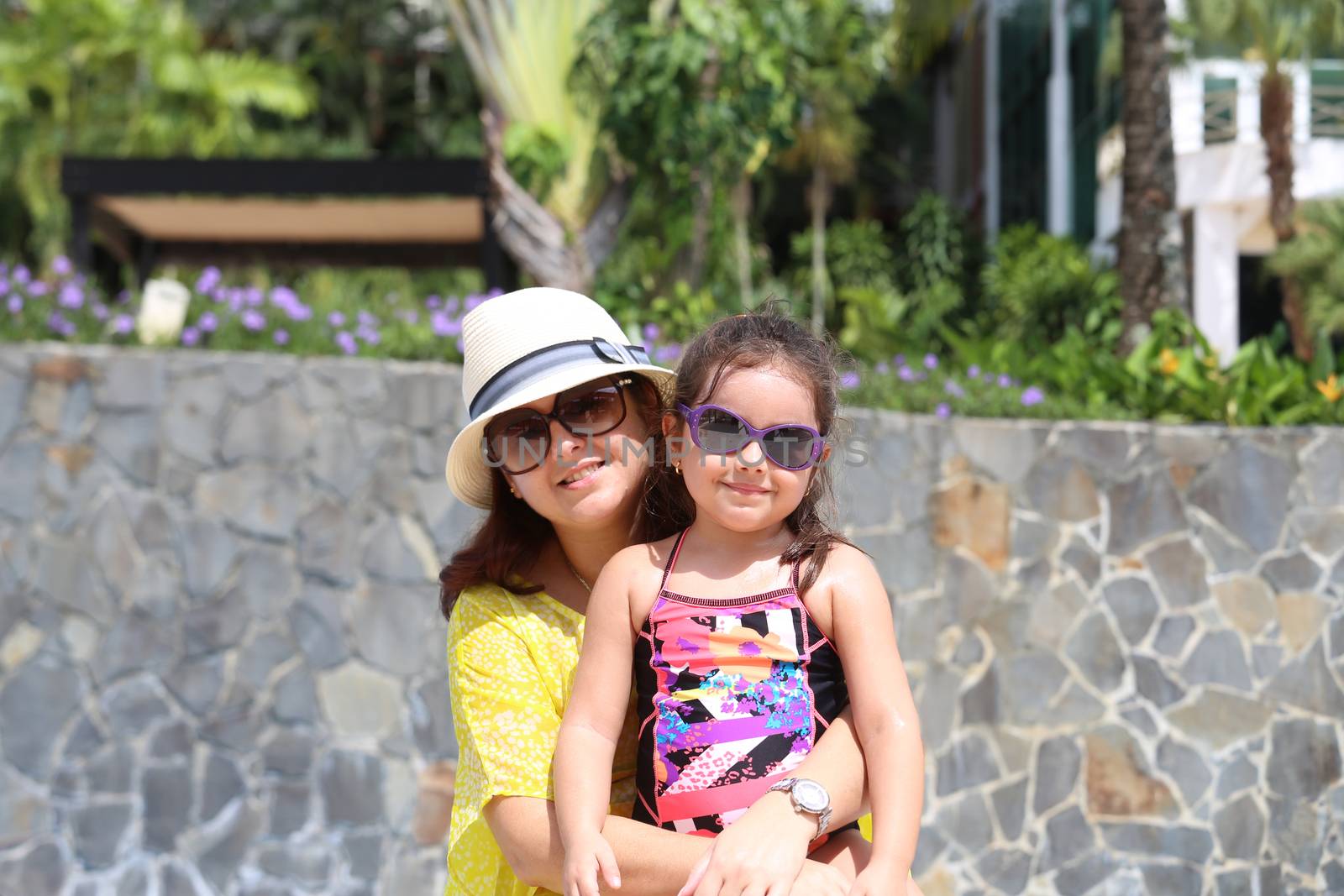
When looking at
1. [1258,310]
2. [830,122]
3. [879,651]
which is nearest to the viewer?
[879,651]

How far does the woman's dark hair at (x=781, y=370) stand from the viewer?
1909 millimetres

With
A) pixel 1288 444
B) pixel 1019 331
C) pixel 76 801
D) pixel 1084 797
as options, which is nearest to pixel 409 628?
pixel 76 801

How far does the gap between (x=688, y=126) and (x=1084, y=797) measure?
4656 mm

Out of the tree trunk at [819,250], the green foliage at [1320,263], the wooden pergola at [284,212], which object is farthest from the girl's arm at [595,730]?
the tree trunk at [819,250]

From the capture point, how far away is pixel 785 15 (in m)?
8.98

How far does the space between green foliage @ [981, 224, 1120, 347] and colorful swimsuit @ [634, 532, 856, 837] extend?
269 inches

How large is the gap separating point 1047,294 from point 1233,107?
138 inches

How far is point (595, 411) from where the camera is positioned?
6.52 ft

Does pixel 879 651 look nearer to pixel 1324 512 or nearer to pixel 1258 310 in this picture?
pixel 1324 512

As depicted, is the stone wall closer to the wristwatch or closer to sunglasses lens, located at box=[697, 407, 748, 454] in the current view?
sunglasses lens, located at box=[697, 407, 748, 454]

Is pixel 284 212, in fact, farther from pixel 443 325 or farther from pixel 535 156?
pixel 443 325

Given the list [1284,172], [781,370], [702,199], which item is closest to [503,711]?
[781,370]

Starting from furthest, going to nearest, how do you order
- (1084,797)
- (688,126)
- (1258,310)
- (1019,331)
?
(1258,310) < (1019,331) < (688,126) < (1084,797)

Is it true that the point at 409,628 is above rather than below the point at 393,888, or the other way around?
above
